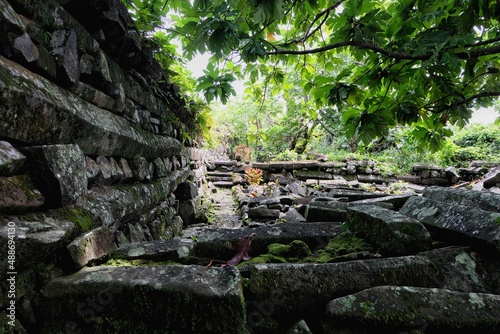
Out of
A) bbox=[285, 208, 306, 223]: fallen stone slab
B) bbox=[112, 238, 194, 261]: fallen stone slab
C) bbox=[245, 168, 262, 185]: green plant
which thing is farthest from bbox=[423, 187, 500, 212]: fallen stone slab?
bbox=[245, 168, 262, 185]: green plant

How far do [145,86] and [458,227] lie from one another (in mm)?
2972

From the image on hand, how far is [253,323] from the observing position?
956 mm

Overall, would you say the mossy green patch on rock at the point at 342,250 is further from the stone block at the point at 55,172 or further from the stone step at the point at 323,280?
the stone block at the point at 55,172

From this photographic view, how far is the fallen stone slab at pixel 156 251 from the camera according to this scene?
1.44 m

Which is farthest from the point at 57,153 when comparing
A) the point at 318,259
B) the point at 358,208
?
the point at 358,208

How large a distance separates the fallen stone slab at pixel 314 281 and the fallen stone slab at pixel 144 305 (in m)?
0.10

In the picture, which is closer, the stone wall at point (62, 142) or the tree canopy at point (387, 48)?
the stone wall at point (62, 142)

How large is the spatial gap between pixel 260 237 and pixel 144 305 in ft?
2.74

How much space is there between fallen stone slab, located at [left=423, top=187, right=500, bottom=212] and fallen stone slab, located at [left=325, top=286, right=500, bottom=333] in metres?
1.05

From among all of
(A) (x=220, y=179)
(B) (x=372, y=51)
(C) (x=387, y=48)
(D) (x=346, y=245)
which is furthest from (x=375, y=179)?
(D) (x=346, y=245)

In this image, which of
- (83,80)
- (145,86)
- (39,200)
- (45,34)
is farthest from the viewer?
(145,86)

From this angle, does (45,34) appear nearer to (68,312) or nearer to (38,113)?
(38,113)

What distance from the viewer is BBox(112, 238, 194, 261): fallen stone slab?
1437 mm

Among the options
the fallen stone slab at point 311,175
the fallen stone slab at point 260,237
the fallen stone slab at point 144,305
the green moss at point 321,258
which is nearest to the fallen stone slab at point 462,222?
the fallen stone slab at point 260,237
